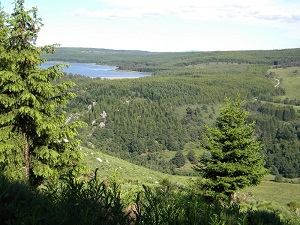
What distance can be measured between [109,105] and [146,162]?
55.3 meters

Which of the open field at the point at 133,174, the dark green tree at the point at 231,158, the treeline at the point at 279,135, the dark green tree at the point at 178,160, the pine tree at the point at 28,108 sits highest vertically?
the pine tree at the point at 28,108

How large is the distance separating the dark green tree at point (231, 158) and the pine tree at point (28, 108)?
9353mm

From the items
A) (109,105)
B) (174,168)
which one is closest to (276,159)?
(174,168)

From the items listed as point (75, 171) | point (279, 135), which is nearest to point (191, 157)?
point (279, 135)

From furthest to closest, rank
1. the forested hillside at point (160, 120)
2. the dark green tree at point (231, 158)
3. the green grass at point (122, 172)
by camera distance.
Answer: the forested hillside at point (160, 120)
the green grass at point (122, 172)
the dark green tree at point (231, 158)

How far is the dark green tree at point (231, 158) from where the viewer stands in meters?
18.0

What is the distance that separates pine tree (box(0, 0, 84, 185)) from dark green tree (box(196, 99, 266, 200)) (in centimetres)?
935

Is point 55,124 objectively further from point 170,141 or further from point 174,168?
point 170,141

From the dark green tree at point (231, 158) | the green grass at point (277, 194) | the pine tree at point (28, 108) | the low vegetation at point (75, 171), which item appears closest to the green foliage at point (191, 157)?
the green grass at point (277, 194)

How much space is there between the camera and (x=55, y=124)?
36.8ft

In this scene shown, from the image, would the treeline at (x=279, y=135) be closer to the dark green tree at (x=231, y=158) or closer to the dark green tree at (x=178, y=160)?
the dark green tree at (x=178, y=160)

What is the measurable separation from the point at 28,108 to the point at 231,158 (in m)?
12.9

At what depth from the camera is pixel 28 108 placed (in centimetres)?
1041

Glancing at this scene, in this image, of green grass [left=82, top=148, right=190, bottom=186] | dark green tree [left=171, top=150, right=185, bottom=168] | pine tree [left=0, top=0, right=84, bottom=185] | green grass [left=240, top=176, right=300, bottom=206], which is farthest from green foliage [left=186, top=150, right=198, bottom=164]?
pine tree [left=0, top=0, right=84, bottom=185]
